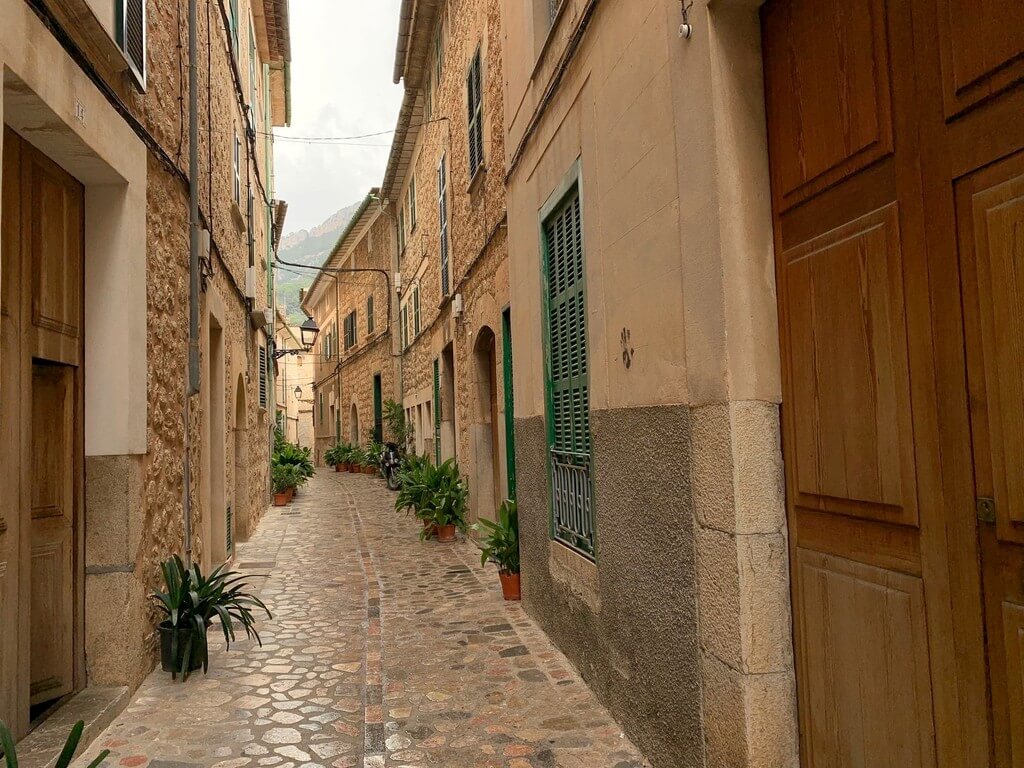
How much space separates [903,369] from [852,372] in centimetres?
20

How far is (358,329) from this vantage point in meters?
23.3

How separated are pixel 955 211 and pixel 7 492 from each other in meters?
3.81

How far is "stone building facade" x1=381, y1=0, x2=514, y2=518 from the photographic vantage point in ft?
26.1

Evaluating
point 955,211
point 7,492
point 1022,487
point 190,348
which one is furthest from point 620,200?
point 190,348

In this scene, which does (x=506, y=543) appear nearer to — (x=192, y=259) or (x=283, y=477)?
(x=192, y=259)

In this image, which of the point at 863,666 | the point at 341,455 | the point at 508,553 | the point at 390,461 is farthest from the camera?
the point at 341,455

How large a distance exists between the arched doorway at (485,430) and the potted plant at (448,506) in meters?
0.39

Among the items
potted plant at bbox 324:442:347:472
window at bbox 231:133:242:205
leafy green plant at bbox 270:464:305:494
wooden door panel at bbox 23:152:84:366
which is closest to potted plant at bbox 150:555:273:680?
wooden door panel at bbox 23:152:84:366

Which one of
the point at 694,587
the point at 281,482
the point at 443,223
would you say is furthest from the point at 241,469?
the point at 694,587

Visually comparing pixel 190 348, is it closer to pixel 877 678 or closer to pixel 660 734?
pixel 660 734

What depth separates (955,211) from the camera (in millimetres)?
1817

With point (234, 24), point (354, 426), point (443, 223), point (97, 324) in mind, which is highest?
point (234, 24)

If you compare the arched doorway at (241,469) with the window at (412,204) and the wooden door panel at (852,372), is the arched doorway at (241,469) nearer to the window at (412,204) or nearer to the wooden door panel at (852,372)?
the window at (412,204)

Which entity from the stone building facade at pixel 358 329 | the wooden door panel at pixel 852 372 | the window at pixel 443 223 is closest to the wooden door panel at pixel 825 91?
the wooden door panel at pixel 852 372
